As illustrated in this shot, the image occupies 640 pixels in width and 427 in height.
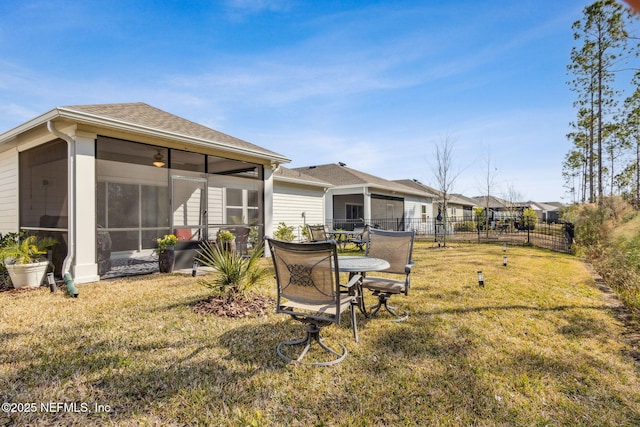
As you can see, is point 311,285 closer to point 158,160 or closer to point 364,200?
point 158,160

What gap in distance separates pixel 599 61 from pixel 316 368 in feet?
71.9

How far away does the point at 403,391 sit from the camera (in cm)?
273

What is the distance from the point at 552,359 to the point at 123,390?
4.21m

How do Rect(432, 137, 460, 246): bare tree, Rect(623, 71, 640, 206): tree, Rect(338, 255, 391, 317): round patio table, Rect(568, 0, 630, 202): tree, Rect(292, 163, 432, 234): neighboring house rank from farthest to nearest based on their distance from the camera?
Rect(292, 163, 432, 234): neighboring house → Rect(623, 71, 640, 206): tree → Rect(568, 0, 630, 202): tree → Rect(432, 137, 460, 246): bare tree → Rect(338, 255, 391, 317): round patio table

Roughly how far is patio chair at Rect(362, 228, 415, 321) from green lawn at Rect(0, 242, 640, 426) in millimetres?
434

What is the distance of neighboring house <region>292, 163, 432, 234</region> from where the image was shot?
18.0m

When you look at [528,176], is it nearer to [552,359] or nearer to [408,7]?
[408,7]

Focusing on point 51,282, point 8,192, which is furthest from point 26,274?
point 8,192

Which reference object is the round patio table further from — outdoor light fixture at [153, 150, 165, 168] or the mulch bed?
outdoor light fixture at [153, 150, 165, 168]

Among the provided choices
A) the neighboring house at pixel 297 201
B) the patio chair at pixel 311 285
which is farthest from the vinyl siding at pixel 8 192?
the patio chair at pixel 311 285

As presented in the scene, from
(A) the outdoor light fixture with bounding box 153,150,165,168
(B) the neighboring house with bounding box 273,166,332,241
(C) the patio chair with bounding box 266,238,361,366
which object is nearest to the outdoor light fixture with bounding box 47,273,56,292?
(A) the outdoor light fixture with bounding box 153,150,165,168

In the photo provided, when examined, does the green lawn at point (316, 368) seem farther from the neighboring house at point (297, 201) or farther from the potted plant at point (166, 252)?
the neighboring house at point (297, 201)

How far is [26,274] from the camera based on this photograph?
241 inches

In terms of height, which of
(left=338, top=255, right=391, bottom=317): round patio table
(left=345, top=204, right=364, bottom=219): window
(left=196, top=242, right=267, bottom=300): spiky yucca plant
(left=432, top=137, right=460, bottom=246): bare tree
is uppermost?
(left=432, top=137, right=460, bottom=246): bare tree
